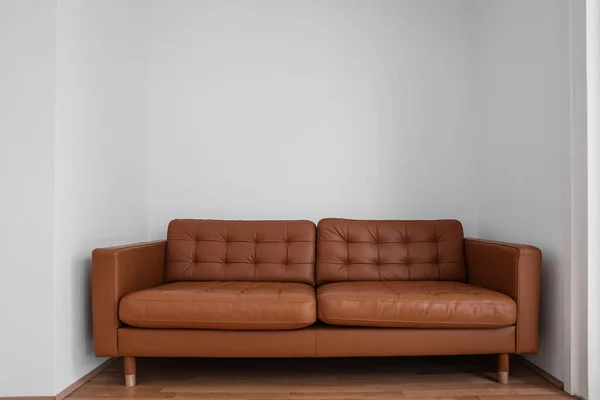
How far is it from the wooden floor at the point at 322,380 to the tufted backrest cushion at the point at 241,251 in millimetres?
524

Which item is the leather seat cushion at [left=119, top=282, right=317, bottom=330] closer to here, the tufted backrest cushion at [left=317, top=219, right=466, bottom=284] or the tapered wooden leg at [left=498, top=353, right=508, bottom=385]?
the tufted backrest cushion at [left=317, top=219, right=466, bottom=284]

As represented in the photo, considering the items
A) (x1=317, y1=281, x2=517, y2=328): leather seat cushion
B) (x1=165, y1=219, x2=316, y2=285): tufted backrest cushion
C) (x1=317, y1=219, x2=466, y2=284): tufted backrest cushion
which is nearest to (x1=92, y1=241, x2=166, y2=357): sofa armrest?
(x1=165, y1=219, x2=316, y2=285): tufted backrest cushion

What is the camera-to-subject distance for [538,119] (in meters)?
2.72

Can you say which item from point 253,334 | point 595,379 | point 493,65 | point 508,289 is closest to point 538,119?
point 493,65

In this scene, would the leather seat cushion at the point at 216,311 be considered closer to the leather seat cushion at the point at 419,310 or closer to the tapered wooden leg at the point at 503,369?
the leather seat cushion at the point at 419,310

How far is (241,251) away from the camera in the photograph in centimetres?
304

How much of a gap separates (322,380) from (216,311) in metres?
0.72

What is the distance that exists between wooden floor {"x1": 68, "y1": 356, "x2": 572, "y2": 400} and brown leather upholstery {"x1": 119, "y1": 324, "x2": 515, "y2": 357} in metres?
0.19

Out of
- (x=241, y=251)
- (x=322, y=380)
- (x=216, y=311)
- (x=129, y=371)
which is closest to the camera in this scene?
(x=216, y=311)

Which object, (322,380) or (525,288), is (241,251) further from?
(525,288)

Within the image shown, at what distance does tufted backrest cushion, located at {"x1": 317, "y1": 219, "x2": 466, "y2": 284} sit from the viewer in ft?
9.87

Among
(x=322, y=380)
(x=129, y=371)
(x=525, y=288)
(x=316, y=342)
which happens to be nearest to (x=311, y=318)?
(x=316, y=342)

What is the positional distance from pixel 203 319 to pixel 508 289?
1562 mm

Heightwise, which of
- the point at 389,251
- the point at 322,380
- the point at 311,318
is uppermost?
the point at 389,251
